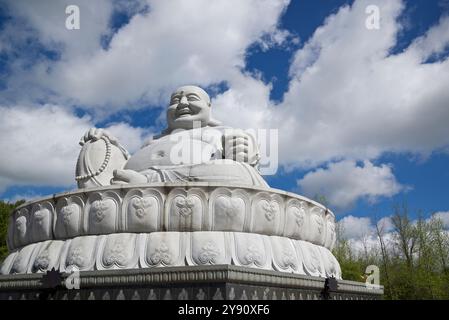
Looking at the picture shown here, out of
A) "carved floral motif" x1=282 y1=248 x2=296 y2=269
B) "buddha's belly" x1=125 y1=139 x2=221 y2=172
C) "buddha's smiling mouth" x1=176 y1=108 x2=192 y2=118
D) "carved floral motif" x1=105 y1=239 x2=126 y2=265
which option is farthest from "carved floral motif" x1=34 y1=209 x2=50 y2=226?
"buddha's smiling mouth" x1=176 y1=108 x2=192 y2=118

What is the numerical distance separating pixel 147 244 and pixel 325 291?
2354 mm

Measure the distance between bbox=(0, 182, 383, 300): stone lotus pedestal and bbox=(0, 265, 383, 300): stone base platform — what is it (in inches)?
0.4

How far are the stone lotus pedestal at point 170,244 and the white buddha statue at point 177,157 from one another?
809 millimetres

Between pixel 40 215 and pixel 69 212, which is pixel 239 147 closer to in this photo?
pixel 69 212

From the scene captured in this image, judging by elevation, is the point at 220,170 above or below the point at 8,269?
above

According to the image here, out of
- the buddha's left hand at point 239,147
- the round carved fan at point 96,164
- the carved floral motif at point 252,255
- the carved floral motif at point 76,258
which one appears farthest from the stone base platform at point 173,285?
the buddha's left hand at point 239,147

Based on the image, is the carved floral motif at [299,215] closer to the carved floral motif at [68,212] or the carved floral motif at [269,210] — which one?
the carved floral motif at [269,210]

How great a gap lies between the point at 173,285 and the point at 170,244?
2.31 feet

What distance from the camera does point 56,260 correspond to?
247 inches

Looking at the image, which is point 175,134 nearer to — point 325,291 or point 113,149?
point 113,149

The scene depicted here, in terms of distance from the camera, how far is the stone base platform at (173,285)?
515 centimetres
